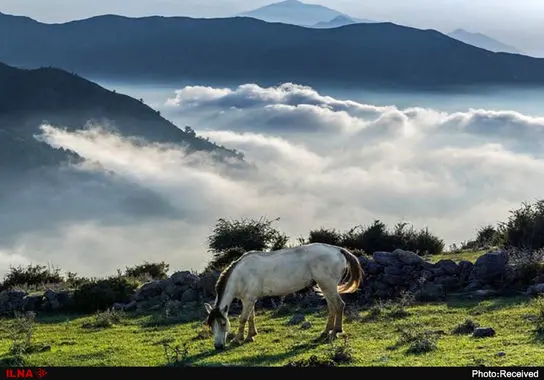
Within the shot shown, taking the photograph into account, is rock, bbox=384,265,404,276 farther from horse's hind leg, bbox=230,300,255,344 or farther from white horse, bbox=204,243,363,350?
horse's hind leg, bbox=230,300,255,344

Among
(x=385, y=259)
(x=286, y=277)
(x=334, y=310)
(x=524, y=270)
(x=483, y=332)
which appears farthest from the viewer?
(x=385, y=259)

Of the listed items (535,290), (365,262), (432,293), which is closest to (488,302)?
(535,290)

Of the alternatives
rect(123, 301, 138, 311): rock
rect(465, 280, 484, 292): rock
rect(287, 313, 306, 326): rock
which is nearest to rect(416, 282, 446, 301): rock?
rect(465, 280, 484, 292): rock

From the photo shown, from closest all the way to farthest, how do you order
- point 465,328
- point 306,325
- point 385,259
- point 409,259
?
Answer: point 465,328, point 306,325, point 409,259, point 385,259

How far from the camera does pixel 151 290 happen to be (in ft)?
81.9

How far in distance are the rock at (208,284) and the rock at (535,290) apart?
9.79m

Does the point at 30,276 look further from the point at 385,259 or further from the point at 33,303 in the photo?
the point at 385,259

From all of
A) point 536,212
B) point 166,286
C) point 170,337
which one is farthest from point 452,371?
point 536,212

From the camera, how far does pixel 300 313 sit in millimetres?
20672

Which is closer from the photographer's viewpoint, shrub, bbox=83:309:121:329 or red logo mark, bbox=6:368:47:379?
red logo mark, bbox=6:368:47:379

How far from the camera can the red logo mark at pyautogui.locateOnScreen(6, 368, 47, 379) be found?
43.3ft

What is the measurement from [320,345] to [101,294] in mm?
11805

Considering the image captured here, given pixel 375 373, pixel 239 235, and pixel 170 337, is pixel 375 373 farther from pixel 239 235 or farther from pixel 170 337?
pixel 239 235

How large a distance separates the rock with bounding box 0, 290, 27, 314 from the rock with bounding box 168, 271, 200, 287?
5479mm
